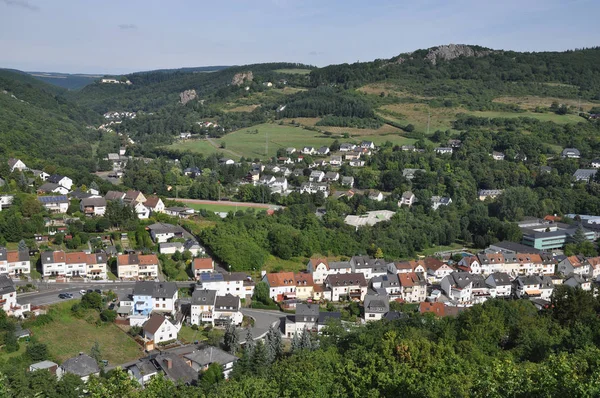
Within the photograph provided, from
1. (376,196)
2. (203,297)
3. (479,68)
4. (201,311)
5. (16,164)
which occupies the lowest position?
(201,311)

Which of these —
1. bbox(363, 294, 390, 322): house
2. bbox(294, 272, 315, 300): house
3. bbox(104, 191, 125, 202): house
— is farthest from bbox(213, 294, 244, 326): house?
bbox(104, 191, 125, 202): house

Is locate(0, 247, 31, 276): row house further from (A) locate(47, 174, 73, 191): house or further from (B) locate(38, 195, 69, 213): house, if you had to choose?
(A) locate(47, 174, 73, 191): house

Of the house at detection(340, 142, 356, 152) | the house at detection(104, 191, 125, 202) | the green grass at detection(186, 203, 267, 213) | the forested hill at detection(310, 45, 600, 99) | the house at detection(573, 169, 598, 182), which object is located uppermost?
the forested hill at detection(310, 45, 600, 99)

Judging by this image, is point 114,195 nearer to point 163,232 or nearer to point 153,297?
point 163,232

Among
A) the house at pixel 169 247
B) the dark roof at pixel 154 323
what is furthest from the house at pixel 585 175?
the dark roof at pixel 154 323

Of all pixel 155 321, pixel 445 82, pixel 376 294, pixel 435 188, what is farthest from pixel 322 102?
pixel 155 321

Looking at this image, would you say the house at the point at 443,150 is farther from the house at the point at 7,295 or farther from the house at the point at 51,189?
the house at the point at 7,295

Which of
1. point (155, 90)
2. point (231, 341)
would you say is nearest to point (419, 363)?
point (231, 341)
